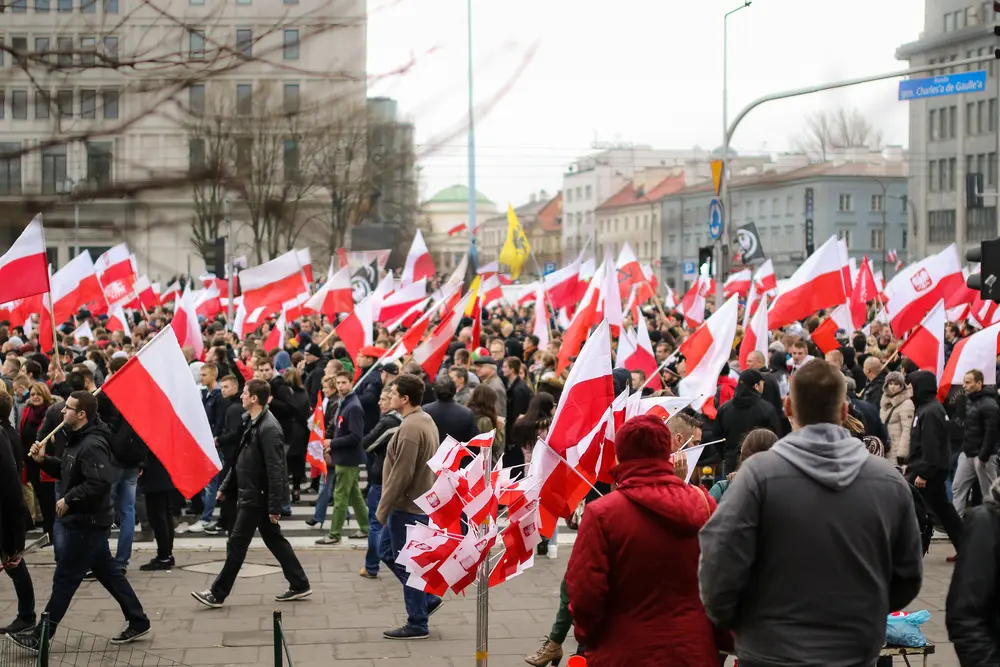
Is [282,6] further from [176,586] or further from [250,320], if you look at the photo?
[250,320]

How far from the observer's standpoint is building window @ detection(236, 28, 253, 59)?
2707 millimetres

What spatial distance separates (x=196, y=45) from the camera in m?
2.77

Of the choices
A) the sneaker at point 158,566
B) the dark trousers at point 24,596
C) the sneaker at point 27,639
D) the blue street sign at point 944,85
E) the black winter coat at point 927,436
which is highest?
the blue street sign at point 944,85

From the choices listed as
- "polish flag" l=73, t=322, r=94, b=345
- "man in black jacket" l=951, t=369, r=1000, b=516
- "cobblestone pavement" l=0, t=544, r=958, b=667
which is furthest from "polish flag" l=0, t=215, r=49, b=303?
"polish flag" l=73, t=322, r=94, b=345

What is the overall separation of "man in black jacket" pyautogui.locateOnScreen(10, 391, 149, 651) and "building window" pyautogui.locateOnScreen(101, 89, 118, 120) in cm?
560

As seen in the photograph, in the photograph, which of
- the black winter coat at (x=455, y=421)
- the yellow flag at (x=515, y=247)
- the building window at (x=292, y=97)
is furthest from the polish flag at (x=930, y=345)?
the yellow flag at (x=515, y=247)

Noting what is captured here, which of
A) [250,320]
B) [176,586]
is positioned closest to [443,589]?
[176,586]

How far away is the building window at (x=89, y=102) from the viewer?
274 cm

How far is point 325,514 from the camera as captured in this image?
12703 mm

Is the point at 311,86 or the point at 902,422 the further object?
the point at 902,422

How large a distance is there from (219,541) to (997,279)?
7.00 meters

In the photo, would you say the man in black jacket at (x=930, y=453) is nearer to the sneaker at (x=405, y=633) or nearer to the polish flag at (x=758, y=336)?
the polish flag at (x=758, y=336)

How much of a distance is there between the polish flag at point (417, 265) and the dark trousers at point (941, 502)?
12.0m

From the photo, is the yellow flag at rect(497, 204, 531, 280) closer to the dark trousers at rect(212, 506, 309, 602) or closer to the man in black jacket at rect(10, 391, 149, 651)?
the dark trousers at rect(212, 506, 309, 602)
